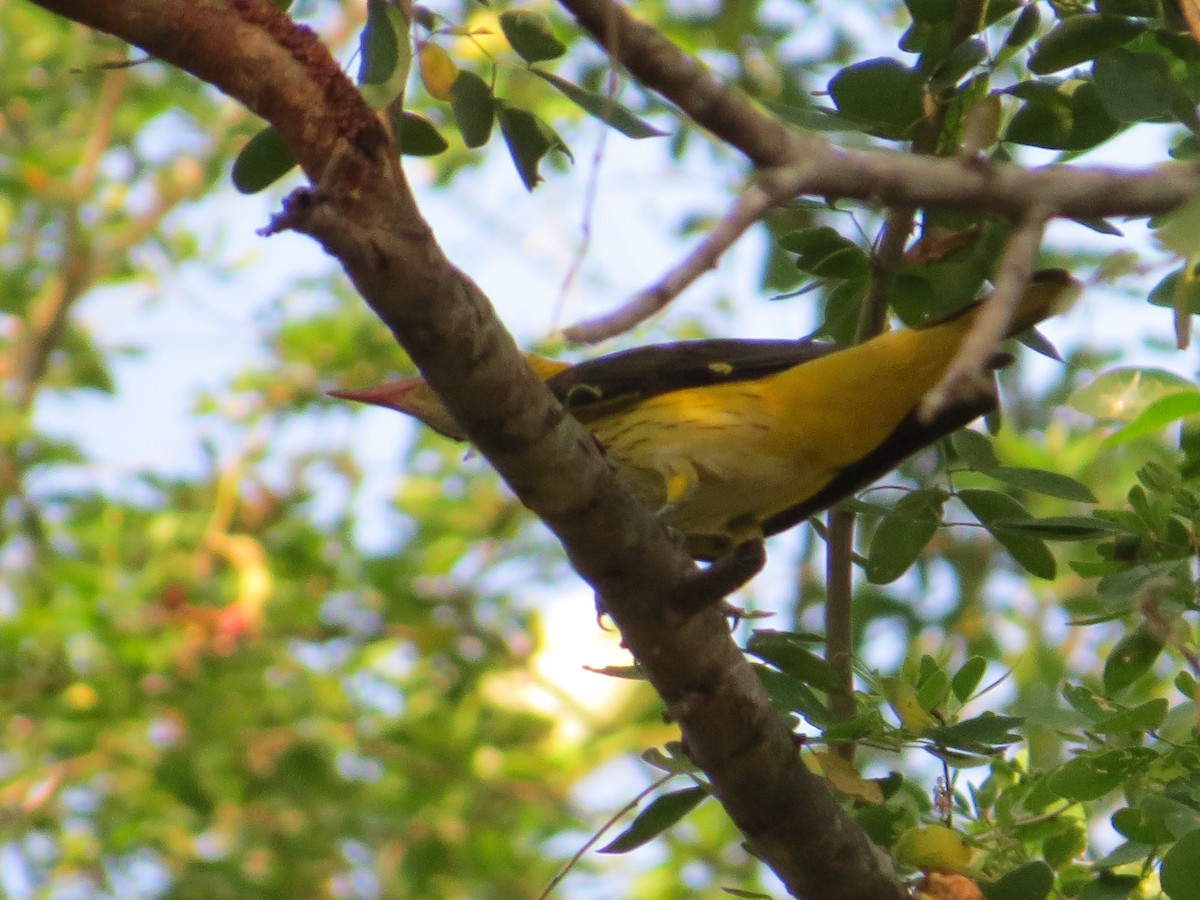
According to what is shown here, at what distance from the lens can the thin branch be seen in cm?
123

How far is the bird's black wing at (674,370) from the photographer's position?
355 cm

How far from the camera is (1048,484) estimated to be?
2.77 metres

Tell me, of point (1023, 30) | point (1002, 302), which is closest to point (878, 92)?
point (1023, 30)

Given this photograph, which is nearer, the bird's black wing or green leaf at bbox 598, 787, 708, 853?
green leaf at bbox 598, 787, 708, 853

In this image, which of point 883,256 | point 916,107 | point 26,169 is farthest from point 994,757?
point 26,169

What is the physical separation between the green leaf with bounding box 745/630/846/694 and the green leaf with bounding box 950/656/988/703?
0.22 meters

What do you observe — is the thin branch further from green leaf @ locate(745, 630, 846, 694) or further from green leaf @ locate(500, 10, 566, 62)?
green leaf @ locate(745, 630, 846, 694)

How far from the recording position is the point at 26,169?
19.8 feet

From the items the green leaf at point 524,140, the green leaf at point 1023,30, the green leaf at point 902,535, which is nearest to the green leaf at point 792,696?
the green leaf at point 902,535

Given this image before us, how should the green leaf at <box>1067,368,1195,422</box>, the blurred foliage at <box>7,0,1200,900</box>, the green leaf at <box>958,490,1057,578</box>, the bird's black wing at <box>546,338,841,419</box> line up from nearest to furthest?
1. the green leaf at <box>1067,368,1195,422</box>
2. the green leaf at <box>958,490,1057,578</box>
3. the bird's black wing at <box>546,338,841,419</box>
4. the blurred foliage at <box>7,0,1200,900</box>

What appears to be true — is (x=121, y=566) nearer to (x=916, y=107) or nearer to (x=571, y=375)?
(x=571, y=375)

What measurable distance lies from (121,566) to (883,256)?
3761mm

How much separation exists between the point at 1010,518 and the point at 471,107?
1.30 metres

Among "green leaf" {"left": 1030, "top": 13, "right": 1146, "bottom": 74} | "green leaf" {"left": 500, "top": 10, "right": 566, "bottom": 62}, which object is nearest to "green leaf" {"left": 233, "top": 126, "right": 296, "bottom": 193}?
"green leaf" {"left": 500, "top": 10, "right": 566, "bottom": 62}
